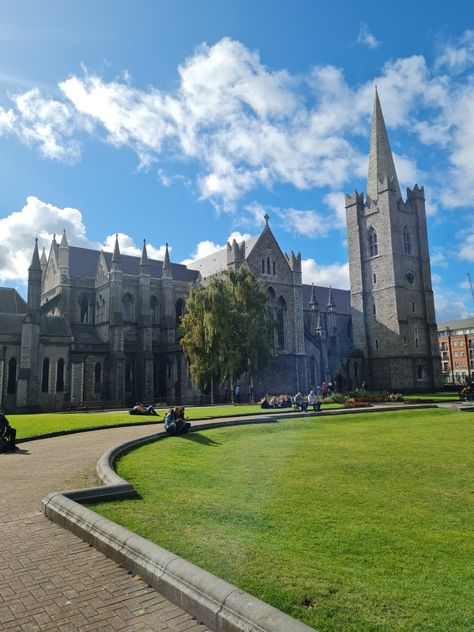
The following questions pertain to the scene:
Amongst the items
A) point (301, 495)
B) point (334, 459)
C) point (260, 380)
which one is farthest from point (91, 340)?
point (301, 495)

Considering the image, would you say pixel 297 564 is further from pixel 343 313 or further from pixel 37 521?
pixel 343 313

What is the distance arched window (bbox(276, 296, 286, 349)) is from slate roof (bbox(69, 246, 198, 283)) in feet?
40.1

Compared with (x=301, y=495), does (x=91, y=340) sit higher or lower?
higher

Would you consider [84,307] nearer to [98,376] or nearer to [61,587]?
[98,376]

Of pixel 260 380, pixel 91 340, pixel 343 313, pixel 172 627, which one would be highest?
pixel 343 313

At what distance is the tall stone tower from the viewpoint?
58688 mm

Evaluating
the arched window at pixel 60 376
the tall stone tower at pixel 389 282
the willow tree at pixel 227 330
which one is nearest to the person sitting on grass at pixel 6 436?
the willow tree at pixel 227 330

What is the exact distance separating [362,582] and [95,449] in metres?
11.4

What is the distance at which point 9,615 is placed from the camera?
468 cm

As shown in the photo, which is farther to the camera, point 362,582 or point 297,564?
point 297,564

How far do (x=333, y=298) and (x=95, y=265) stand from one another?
3552 cm

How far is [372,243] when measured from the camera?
207 feet

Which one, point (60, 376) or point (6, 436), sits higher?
point (60, 376)

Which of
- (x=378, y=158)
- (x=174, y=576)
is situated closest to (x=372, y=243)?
(x=378, y=158)
